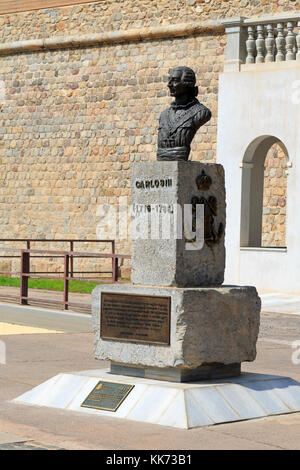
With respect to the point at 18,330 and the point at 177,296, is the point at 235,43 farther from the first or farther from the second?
the point at 177,296

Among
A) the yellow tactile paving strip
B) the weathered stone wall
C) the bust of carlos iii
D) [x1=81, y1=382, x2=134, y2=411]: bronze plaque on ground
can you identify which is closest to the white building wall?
the weathered stone wall

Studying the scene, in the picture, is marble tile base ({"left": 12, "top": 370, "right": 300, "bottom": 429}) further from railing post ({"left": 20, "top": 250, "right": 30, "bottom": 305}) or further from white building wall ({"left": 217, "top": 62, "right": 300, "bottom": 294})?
white building wall ({"left": 217, "top": 62, "right": 300, "bottom": 294})

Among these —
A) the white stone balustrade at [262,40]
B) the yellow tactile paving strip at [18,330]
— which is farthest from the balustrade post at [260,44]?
the yellow tactile paving strip at [18,330]

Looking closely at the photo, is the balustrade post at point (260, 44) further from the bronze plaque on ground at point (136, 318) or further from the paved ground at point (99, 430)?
the bronze plaque on ground at point (136, 318)

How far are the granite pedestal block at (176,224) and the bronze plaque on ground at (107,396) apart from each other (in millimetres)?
844

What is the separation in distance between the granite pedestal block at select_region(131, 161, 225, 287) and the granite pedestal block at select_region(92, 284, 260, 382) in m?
0.15

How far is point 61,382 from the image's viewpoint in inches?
322

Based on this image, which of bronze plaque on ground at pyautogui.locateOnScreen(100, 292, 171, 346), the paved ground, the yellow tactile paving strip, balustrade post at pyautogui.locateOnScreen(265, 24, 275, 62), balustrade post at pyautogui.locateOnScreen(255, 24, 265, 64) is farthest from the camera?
balustrade post at pyautogui.locateOnScreen(255, 24, 265, 64)

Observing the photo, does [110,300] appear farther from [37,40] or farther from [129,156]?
[37,40]

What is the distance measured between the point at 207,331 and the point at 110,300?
2.87 ft

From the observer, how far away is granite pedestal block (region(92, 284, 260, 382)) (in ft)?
25.0

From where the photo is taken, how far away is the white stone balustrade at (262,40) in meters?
18.6

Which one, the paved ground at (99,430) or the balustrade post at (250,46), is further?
the balustrade post at (250,46)
